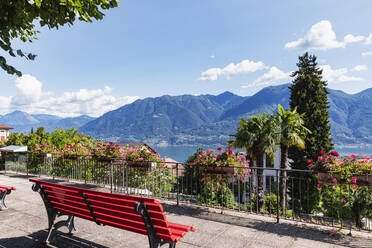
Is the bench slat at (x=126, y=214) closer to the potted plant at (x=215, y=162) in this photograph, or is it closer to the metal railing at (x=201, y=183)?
the metal railing at (x=201, y=183)

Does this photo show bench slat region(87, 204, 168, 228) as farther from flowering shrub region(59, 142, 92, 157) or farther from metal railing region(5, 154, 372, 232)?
flowering shrub region(59, 142, 92, 157)

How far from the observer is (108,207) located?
11.1ft

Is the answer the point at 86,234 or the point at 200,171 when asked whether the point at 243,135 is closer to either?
the point at 200,171

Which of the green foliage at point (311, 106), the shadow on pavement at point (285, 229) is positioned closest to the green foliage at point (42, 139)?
the shadow on pavement at point (285, 229)

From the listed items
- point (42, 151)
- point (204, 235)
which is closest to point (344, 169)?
point (204, 235)

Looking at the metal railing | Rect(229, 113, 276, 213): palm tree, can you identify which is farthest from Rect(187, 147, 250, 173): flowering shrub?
Rect(229, 113, 276, 213): palm tree

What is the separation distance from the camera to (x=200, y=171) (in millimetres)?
7055

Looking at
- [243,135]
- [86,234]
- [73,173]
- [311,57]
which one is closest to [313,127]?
[311,57]

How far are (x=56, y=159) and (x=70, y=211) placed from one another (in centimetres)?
911

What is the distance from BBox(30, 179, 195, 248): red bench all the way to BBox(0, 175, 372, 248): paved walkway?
551 millimetres

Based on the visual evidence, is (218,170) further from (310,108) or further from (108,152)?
(310,108)

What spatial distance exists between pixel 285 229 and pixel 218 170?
2173 millimetres

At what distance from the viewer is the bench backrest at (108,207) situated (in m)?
2.97

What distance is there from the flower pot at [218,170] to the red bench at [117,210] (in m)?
3.24
